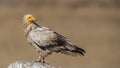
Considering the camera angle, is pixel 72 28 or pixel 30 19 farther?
pixel 72 28

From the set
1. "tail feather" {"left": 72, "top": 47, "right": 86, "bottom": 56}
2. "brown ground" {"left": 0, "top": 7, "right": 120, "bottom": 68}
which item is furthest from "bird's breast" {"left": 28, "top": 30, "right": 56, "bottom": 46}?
"brown ground" {"left": 0, "top": 7, "right": 120, "bottom": 68}

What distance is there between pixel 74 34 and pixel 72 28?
2.66 feet

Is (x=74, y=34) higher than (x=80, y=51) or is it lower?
higher

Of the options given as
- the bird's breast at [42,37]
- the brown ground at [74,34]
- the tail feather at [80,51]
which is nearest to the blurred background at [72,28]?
the brown ground at [74,34]

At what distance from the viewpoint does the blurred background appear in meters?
16.9

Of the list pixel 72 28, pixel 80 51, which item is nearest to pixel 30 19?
pixel 80 51

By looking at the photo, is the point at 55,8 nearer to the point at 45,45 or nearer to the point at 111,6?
the point at 111,6

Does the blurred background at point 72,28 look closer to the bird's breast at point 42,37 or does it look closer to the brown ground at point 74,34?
the brown ground at point 74,34

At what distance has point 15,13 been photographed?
857 inches

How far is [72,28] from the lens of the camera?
2025 cm

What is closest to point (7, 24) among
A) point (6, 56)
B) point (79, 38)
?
point (79, 38)

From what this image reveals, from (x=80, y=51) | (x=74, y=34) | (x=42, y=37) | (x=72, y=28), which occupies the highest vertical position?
(x=72, y=28)

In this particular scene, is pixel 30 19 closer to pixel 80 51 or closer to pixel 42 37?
pixel 42 37

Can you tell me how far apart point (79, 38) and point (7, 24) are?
247 centimetres
